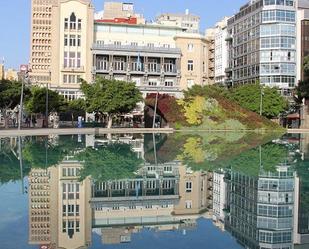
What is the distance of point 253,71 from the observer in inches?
3541

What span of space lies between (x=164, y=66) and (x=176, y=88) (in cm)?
447

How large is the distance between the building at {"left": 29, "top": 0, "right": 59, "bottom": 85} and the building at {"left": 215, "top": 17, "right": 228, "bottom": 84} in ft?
115

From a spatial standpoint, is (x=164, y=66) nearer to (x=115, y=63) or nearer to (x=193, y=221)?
(x=115, y=63)

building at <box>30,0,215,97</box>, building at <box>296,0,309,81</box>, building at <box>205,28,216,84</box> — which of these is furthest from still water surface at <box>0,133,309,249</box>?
building at <box>205,28,216,84</box>

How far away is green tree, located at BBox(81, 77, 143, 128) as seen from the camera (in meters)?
61.7

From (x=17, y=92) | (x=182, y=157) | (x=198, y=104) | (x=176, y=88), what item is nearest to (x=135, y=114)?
(x=176, y=88)

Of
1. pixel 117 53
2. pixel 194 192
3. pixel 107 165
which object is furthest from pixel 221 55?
pixel 194 192

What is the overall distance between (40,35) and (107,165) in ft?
321

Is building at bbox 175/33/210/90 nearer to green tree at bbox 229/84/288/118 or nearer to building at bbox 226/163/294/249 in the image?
→ green tree at bbox 229/84/288/118

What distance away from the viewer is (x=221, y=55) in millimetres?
105250

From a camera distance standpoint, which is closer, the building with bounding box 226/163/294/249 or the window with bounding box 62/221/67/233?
the building with bounding box 226/163/294/249

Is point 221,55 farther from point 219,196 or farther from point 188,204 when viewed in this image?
point 188,204

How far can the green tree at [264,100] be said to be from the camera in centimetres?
7400

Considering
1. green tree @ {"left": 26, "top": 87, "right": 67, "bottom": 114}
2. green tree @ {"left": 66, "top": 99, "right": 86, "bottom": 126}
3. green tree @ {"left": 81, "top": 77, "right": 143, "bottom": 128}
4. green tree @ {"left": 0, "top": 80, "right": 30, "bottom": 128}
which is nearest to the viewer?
green tree @ {"left": 0, "top": 80, "right": 30, "bottom": 128}
